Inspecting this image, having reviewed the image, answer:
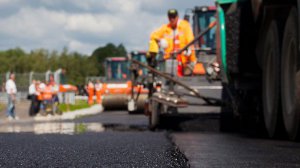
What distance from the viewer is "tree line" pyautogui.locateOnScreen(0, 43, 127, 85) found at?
Result: 92812mm

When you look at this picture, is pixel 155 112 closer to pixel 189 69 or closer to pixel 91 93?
pixel 189 69

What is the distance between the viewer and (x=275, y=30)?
6496 mm

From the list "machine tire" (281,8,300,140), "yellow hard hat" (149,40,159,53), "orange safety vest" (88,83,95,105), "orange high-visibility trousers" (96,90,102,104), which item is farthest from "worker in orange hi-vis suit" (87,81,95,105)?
"machine tire" (281,8,300,140)

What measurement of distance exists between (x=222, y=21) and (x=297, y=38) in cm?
204

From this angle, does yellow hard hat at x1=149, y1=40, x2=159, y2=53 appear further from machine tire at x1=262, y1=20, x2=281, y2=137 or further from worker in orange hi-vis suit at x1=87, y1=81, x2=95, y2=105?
worker in orange hi-vis suit at x1=87, y1=81, x2=95, y2=105

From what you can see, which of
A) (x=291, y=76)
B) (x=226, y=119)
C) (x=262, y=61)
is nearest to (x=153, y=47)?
(x=226, y=119)

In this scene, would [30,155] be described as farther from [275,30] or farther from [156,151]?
[275,30]

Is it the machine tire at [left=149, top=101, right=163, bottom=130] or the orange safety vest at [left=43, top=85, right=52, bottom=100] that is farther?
the orange safety vest at [left=43, top=85, right=52, bottom=100]

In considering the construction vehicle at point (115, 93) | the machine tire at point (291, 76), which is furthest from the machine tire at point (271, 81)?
the construction vehicle at point (115, 93)

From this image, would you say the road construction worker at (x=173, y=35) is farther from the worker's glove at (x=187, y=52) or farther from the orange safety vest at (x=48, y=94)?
the orange safety vest at (x=48, y=94)

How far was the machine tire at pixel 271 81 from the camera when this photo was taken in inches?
255

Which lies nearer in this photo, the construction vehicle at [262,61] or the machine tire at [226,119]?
the construction vehicle at [262,61]

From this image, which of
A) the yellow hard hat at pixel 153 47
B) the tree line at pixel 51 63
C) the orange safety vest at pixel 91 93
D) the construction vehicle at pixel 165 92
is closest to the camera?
the construction vehicle at pixel 165 92

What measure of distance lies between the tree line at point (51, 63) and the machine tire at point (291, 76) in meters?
80.1
